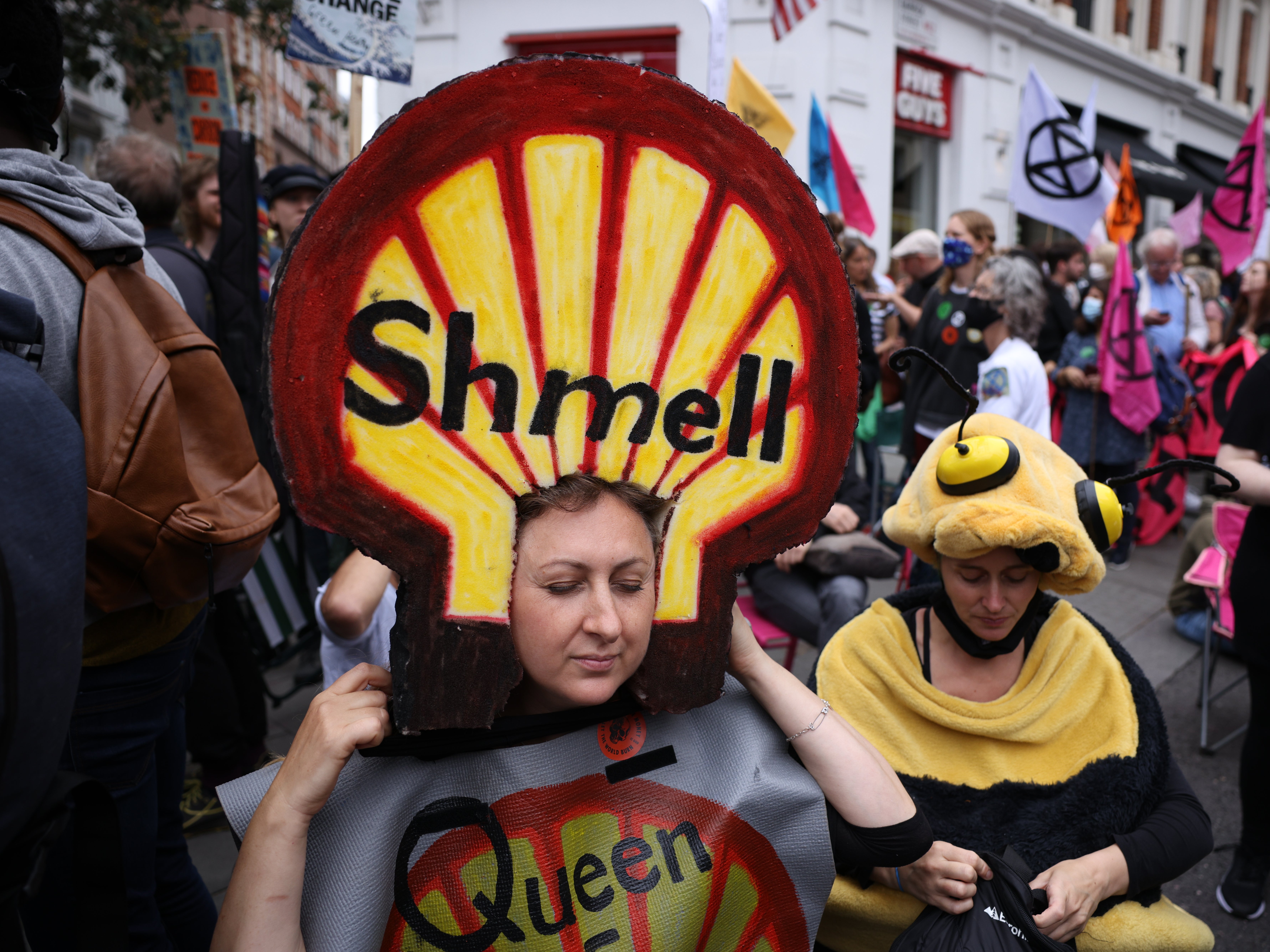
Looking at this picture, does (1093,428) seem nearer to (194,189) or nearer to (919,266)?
(919,266)

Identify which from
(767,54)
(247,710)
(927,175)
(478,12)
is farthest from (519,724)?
(927,175)

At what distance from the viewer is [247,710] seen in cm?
293

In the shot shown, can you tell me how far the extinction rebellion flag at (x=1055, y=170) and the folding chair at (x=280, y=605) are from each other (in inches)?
174

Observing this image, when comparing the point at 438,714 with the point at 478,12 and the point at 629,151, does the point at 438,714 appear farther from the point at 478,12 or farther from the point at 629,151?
the point at 478,12

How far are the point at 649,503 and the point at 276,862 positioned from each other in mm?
576

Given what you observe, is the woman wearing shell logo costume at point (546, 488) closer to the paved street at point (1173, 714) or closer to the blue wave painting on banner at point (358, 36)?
the paved street at point (1173, 714)

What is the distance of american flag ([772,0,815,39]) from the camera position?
7203 millimetres

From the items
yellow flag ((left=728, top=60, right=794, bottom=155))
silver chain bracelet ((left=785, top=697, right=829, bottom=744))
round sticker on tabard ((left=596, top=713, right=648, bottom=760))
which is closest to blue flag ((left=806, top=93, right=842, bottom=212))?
yellow flag ((left=728, top=60, right=794, bottom=155))

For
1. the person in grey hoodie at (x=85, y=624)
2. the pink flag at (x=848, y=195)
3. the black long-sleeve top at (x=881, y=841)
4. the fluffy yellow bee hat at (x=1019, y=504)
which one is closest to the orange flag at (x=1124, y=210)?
the pink flag at (x=848, y=195)

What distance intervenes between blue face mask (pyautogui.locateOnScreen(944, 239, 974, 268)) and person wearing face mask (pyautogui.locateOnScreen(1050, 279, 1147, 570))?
1.37 m

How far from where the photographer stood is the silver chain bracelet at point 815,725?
1.25 metres

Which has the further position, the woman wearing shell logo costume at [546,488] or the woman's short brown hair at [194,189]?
the woman's short brown hair at [194,189]

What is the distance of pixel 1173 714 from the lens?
393cm

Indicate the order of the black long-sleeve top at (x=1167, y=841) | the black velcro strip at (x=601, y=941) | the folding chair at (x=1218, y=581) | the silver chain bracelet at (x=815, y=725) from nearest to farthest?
the black velcro strip at (x=601, y=941), the silver chain bracelet at (x=815, y=725), the black long-sleeve top at (x=1167, y=841), the folding chair at (x=1218, y=581)
